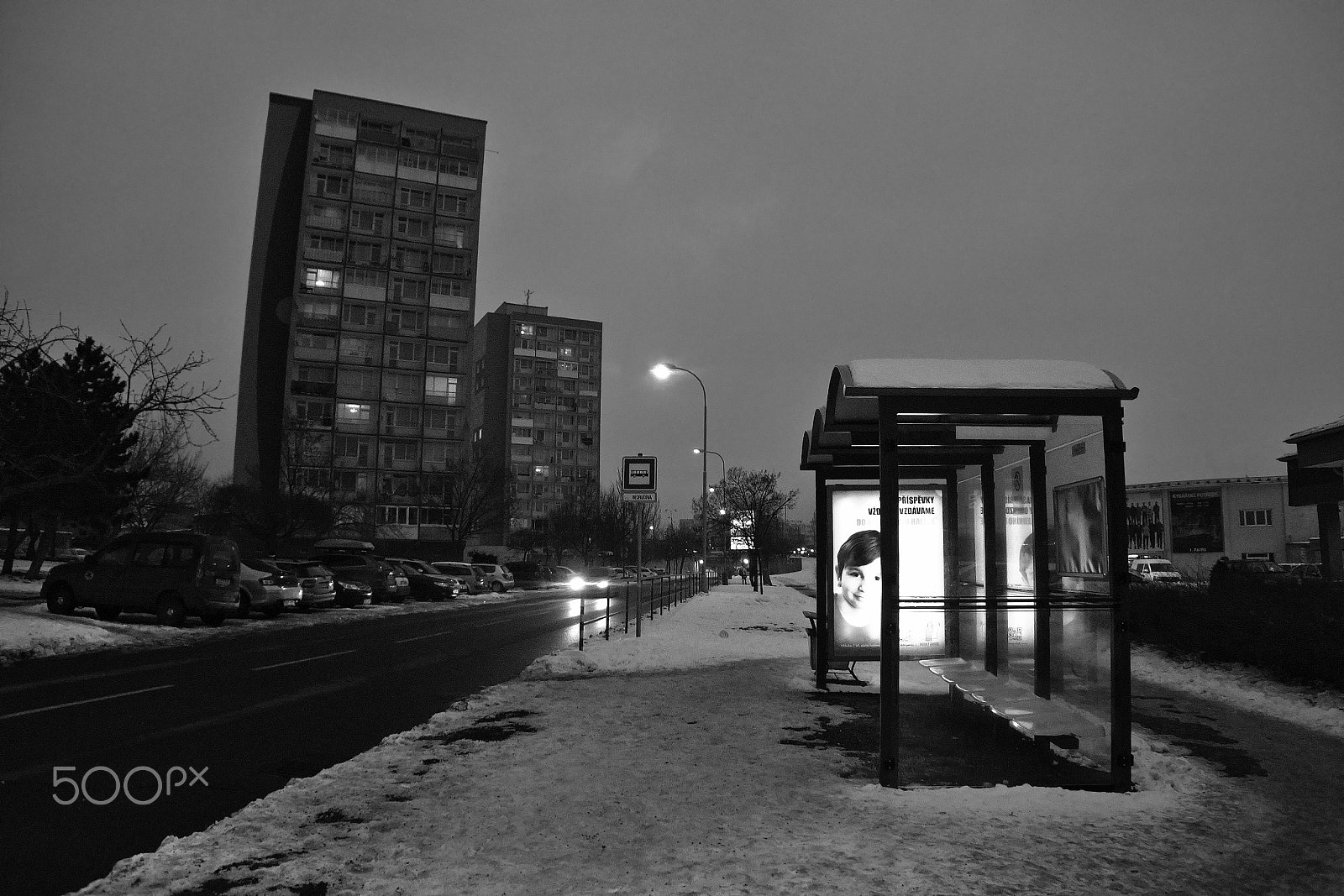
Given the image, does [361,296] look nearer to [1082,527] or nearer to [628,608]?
[628,608]

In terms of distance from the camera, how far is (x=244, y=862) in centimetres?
460

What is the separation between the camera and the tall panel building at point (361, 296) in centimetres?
7138

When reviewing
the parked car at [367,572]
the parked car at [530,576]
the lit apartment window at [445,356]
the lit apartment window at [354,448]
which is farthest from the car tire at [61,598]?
the lit apartment window at [445,356]

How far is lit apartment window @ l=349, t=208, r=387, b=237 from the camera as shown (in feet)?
238

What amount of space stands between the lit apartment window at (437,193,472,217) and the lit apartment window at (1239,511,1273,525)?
72351 mm

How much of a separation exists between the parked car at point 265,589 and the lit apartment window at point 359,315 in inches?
2020

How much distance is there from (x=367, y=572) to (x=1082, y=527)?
1127 inches

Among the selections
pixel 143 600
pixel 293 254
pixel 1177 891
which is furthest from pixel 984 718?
pixel 293 254

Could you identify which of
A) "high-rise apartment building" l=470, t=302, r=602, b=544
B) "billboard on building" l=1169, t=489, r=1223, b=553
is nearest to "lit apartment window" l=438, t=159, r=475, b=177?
"high-rise apartment building" l=470, t=302, r=602, b=544

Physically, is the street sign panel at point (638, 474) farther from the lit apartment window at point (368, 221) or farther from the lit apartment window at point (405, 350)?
the lit apartment window at point (368, 221)

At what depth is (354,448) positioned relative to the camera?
2837 inches

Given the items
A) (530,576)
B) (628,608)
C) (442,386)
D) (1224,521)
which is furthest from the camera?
(1224,521)

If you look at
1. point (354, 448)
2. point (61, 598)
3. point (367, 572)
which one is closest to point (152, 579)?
point (61, 598)

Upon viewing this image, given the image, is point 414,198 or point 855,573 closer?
point 855,573
